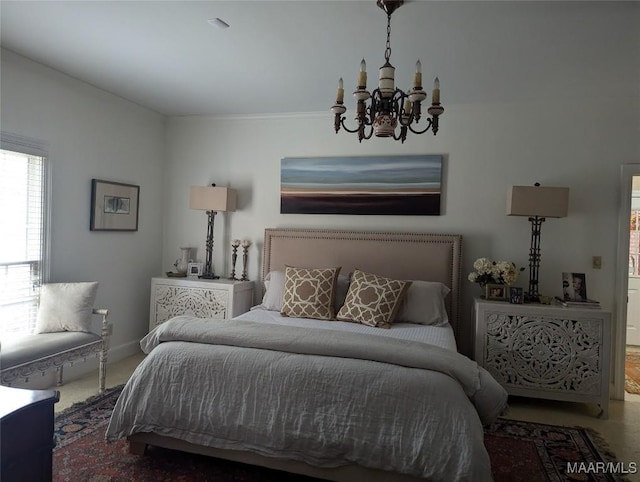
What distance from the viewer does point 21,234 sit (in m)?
3.27

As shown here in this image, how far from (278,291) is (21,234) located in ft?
6.87

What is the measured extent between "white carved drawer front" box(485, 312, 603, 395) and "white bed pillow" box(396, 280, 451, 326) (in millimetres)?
389

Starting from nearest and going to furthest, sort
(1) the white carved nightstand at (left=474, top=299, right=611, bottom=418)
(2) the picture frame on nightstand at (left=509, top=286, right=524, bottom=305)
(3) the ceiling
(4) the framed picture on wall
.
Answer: (3) the ceiling → (1) the white carved nightstand at (left=474, top=299, right=611, bottom=418) → (2) the picture frame on nightstand at (left=509, top=286, right=524, bottom=305) → (4) the framed picture on wall

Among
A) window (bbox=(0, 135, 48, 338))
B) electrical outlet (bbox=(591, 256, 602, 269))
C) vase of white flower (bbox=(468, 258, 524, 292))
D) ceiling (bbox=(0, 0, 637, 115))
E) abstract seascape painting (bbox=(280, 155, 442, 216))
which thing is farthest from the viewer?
abstract seascape painting (bbox=(280, 155, 442, 216))

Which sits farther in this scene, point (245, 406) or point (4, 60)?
point (4, 60)

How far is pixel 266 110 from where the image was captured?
448cm

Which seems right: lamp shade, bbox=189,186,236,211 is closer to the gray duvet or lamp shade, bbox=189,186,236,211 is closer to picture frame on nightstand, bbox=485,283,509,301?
the gray duvet

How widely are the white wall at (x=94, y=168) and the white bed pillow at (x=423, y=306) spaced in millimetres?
2799

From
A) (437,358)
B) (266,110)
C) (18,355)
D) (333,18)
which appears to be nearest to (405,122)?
(333,18)

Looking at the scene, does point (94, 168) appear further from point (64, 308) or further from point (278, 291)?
point (278, 291)

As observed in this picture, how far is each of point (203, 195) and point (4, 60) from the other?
1922 mm

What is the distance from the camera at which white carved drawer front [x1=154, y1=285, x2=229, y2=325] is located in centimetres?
425

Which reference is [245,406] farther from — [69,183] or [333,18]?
[69,183]

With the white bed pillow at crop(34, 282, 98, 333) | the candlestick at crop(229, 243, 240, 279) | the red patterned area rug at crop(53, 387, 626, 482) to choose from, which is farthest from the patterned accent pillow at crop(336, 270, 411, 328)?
the white bed pillow at crop(34, 282, 98, 333)
